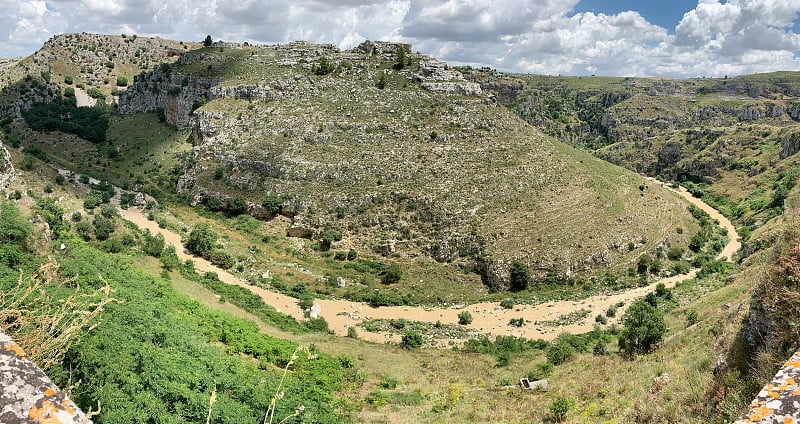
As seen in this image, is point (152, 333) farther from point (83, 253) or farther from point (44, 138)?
point (44, 138)

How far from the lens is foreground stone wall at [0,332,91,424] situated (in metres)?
3.58

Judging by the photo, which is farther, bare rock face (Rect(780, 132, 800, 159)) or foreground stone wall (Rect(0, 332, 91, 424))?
bare rock face (Rect(780, 132, 800, 159))

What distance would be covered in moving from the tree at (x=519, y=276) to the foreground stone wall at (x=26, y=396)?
130ft

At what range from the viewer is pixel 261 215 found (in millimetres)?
50031

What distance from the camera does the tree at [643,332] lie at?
21.4 metres

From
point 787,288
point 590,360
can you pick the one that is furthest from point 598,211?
point 787,288

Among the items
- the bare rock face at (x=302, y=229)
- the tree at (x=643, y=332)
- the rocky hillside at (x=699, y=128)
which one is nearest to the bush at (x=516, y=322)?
the tree at (x=643, y=332)

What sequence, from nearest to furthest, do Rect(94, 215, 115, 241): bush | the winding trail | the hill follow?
the hill, Rect(94, 215, 115, 241): bush, the winding trail

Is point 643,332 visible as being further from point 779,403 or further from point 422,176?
point 422,176

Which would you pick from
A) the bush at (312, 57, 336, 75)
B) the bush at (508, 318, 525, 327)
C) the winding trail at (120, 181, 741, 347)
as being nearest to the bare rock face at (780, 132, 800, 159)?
the winding trail at (120, 181, 741, 347)

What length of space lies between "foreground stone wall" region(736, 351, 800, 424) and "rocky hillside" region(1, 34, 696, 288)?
3698cm

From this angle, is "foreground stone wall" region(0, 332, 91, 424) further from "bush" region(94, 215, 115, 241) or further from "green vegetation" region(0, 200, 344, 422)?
"bush" region(94, 215, 115, 241)

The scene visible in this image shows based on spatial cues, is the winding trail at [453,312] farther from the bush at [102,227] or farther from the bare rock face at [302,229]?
the bare rock face at [302,229]

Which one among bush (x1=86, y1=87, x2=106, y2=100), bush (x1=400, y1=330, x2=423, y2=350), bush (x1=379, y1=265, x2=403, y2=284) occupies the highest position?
bush (x1=86, y1=87, x2=106, y2=100)
